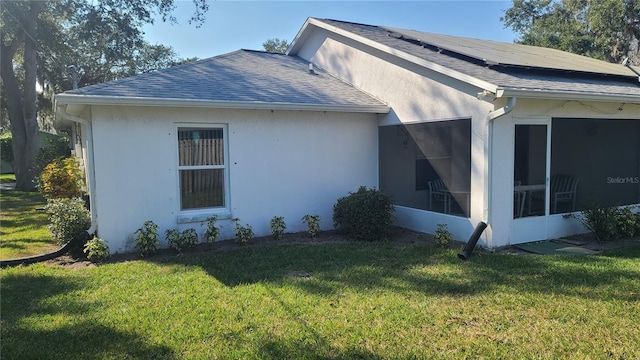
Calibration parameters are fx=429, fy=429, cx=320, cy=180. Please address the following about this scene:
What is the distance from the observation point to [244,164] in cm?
832

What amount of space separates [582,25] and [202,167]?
24.7m

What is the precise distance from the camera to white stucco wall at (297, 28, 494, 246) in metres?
7.29

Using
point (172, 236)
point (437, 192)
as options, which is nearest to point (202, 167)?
point (172, 236)

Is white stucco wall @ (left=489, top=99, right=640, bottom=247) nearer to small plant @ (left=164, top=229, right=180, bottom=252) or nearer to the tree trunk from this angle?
small plant @ (left=164, top=229, right=180, bottom=252)

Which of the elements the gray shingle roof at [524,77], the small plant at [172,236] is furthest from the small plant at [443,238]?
the small plant at [172,236]

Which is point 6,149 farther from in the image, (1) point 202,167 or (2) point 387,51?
(2) point 387,51

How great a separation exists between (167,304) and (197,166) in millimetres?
3516

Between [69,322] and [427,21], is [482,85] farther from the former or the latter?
[427,21]

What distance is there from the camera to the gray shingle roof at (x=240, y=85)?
7543mm

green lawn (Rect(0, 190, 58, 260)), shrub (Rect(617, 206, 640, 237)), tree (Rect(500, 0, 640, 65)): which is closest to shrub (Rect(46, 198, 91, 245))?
green lawn (Rect(0, 190, 58, 260))

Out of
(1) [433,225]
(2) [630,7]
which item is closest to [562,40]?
(2) [630,7]

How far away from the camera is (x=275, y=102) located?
8.20m
